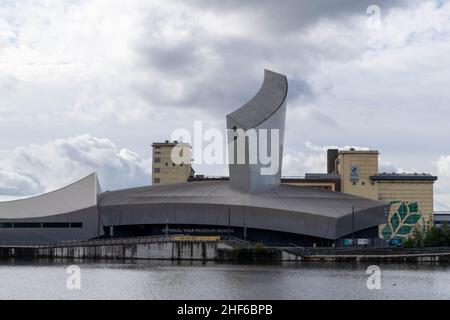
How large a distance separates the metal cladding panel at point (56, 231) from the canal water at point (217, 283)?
30.7 m

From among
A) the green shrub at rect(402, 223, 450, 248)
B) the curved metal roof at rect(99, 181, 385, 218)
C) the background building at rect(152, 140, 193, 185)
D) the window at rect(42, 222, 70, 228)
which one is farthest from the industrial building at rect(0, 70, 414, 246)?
the background building at rect(152, 140, 193, 185)

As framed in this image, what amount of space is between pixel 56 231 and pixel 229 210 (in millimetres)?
22268

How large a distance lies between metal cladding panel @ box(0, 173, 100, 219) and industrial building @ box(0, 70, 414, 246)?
0.13 meters

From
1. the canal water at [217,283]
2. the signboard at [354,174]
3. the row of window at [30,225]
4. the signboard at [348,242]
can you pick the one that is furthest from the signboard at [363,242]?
the signboard at [354,174]

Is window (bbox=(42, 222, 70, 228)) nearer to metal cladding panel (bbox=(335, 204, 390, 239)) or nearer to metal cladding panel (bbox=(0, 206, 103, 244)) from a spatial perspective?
metal cladding panel (bbox=(0, 206, 103, 244))

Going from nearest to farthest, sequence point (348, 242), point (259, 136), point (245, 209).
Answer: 1. point (245, 209)
2. point (348, 242)
3. point (259, 136)

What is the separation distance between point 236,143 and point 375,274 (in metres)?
40.0

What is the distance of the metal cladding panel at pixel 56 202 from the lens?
102 metres

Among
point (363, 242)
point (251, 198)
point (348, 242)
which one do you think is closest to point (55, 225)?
point (251, 198)

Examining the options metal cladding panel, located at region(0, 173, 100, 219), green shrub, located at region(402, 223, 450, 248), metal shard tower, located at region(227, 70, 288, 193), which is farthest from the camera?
metal cladding panel, located at region(0, 173, 100, 219)

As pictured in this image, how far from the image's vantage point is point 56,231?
10062 cm

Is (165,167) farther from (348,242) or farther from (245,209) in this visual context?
(348,242)

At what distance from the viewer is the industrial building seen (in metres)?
97.0

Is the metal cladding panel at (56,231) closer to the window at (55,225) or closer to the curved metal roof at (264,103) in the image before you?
the window at (55,225)
